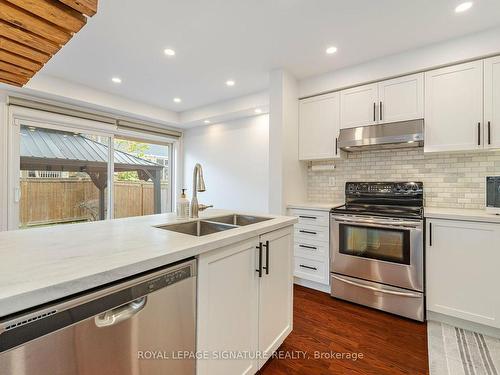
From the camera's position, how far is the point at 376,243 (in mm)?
2354

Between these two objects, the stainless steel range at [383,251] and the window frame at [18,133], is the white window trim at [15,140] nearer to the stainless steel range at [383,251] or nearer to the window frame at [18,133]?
the window frame at [18,133]

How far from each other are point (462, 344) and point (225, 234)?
6.82 ft

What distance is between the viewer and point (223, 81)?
329 centimetres

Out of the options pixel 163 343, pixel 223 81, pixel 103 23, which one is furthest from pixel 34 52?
pixel 223 81

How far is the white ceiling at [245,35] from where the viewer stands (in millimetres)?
1912

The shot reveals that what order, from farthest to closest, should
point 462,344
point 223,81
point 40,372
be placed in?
1. point 223,81
2. point 462,344
3. point 40,372

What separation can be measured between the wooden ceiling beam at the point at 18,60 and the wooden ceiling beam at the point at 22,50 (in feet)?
0.13

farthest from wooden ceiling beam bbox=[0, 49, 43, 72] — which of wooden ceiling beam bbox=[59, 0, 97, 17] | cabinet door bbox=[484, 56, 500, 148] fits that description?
cabinet door bbox=[484, 56, 500, 148]

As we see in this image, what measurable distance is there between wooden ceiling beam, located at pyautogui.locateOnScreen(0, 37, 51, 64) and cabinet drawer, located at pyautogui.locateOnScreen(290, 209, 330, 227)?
251 centimetres

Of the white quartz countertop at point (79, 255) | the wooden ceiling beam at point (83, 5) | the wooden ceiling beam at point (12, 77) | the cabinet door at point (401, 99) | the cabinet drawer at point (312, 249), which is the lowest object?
the cabinet drawer at point (312, 249)

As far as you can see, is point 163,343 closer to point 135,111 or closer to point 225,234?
point 225,234

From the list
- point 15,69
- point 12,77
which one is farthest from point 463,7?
point 12,77

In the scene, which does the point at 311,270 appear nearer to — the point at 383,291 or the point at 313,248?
the point at 313,248

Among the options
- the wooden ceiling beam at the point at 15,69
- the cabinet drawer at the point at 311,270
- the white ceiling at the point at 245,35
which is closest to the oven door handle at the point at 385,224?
the cabinet drawer at the point at 311,270
